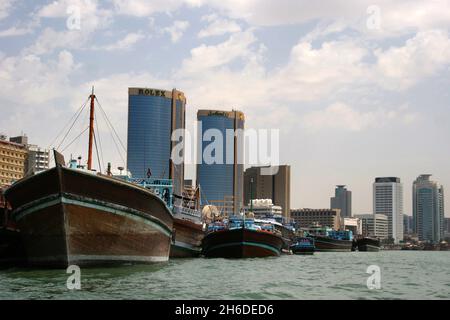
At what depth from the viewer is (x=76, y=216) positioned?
29016 millimetres

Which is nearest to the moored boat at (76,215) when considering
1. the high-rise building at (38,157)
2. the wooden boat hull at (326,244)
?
the wooden boat hull at (326,244)

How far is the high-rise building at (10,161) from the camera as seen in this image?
156m

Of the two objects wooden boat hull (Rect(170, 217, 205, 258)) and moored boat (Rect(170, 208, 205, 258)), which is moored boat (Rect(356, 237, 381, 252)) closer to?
moored boat (Rect(170, 208, 205, 258))

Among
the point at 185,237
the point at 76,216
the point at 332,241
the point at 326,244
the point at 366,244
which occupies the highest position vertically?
the point at 76,216

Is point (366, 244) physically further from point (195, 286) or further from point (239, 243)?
point (195, 286)

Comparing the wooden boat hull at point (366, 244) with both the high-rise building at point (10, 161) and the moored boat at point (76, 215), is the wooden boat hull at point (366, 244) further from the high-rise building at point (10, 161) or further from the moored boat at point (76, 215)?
the moored boat at point (76, 215)

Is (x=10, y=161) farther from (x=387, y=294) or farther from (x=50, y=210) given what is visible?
(x=387, y=294)

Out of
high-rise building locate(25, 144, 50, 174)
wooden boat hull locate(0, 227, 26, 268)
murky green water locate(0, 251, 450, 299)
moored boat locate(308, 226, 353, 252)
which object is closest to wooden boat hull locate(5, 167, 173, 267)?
murky green water locate(0, 251, 450, 299)

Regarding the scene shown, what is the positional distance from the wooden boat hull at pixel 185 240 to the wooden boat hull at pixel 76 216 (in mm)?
18230

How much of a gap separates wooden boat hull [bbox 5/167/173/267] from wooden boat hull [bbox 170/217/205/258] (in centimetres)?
1823

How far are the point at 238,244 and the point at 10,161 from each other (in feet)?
404

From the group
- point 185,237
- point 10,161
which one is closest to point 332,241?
point 185,237
